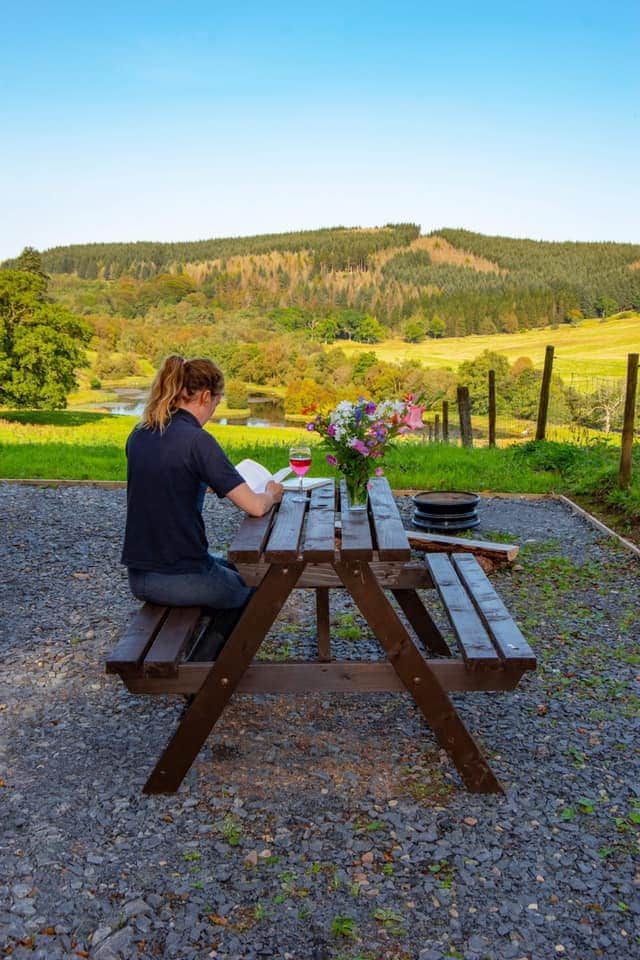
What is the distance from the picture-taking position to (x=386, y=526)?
3.16 meters

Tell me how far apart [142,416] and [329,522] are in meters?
0.89

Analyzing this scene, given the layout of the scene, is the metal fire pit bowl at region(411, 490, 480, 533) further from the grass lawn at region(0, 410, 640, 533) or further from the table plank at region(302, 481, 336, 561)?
the table plank at region(302, 481, 336, 561)

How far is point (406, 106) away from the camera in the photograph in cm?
4519

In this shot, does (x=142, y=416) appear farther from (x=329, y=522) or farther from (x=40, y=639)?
(x=40, y=639)

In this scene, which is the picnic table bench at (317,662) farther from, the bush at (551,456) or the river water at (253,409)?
the river water at (253,409)

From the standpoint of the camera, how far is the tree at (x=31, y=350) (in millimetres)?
33812

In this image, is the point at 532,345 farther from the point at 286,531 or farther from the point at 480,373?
the point at 286,531

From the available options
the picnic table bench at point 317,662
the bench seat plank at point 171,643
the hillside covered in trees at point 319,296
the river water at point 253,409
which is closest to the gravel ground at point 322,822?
the picnic table bench at point 317,662

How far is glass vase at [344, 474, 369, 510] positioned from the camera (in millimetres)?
3508

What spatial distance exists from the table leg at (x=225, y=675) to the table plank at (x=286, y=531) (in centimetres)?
5

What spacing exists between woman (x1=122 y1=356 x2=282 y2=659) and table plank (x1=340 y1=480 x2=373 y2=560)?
392mm

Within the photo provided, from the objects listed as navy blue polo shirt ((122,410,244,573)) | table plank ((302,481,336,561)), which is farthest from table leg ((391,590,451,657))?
navy blue polo shirt ((122,410,244,573))

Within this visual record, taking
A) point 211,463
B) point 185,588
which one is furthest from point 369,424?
point 185,588

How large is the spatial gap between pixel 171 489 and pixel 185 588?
1.38 feet
